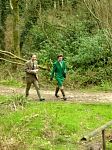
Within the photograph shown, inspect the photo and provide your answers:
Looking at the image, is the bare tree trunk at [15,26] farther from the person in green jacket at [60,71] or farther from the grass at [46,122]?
the grass at [46,122]

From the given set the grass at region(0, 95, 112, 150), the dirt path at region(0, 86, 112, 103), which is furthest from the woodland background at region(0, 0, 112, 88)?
the grass at region(0, 95, 112, 150)

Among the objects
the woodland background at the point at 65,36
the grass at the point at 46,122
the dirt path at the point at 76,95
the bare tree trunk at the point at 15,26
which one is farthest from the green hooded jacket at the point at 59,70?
the bare tree trunk at the point at 15,26

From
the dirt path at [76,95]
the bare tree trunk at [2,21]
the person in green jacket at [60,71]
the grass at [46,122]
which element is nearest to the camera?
the grass at [46,122]

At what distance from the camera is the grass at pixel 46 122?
1434cm

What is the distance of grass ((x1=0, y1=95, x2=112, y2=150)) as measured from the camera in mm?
14342

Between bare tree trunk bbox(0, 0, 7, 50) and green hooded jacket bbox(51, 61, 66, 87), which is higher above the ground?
bare tree trunk bbox(0, 0, 7, 50)

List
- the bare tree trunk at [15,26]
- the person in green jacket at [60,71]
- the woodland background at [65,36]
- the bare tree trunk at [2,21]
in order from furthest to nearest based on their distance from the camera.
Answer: the bare tree trunk at [2,21] → the bare tree trunk at [15,26] → the woodland background at [65,36] → the person in green jacket at [60,71]

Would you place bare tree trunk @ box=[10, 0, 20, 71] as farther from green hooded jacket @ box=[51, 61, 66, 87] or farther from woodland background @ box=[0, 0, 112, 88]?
green hooded jacket @ box=[51, 61, 66, 87]

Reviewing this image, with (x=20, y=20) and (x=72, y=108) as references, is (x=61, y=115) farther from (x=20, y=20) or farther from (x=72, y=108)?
(x=20, y=20)

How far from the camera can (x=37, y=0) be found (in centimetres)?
3125

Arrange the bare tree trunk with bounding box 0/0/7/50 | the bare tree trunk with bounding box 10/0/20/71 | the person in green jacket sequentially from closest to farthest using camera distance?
the person in green jacket → the bare tree trunk with bounding box 10/0/20/71 → the bare tree trunk with bounding box 0/0/7/50

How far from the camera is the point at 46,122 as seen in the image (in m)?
16.3

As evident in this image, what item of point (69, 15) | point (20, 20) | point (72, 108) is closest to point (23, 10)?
point (20, 20)

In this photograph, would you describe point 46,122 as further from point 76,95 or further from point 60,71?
point 76,95
